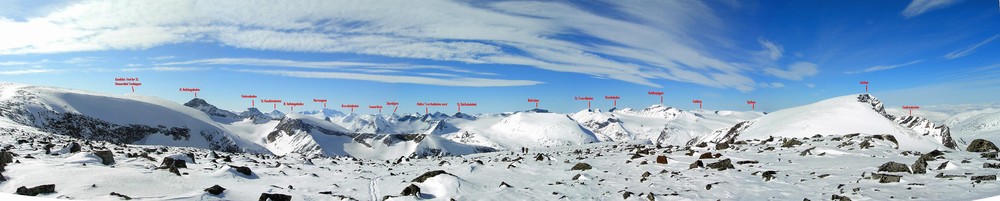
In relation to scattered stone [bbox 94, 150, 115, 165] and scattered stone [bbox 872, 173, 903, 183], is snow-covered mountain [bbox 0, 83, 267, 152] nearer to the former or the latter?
scattered stone [bbox 94, 150, 115, 165]

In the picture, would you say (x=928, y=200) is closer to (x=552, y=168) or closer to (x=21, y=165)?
(x=552, y=168)

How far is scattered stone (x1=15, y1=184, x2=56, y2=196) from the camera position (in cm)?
743

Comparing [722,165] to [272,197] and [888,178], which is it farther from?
[272,197]

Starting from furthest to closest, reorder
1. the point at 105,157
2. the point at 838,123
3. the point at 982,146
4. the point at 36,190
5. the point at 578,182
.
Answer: the point at 838,123, the point at 982,146, the point at 578,182, the point at 105,157, the point at 36,190

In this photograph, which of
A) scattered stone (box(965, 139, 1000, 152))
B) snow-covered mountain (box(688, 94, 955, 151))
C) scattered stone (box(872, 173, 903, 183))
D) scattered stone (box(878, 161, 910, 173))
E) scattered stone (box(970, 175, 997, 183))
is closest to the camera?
scattered stone (box(970, 175, 997, 183))

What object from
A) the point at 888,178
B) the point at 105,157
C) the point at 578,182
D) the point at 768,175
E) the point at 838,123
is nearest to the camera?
the point at 888,178

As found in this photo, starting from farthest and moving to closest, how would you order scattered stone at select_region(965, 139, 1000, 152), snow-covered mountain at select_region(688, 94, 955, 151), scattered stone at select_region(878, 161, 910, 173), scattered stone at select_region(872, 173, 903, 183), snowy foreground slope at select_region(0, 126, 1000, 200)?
snow-covered mountain at select_region(688, 94, 955, 151) → scattered stone at select_region(965, 139, 1000, 152) → scattered stone at select_region(878, 161, 910, 173) → scattered stone at select_region(872, 173, 903, 183) → snowy foreground slope at select_region(0, 126, 1000, 200)

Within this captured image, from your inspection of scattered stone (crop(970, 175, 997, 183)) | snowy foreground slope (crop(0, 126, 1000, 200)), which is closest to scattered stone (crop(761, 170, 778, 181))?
snowy foreground slope (crop(0, 126, 1000, 200))

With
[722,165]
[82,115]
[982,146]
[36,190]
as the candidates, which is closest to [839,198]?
[722,165]

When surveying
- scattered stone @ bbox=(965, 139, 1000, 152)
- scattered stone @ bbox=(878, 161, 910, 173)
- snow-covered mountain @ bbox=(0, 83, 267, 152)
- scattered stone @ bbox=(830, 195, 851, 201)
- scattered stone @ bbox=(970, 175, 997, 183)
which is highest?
scattered stone @ bbox=(965, 139, 1000, 152)

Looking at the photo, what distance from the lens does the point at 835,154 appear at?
17.2 metres

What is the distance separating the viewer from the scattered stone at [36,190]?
743 centimetres

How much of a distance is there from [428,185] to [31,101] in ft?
568

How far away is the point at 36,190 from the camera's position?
300 inches
